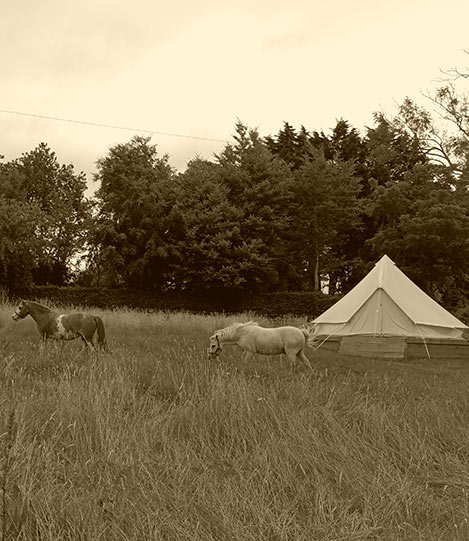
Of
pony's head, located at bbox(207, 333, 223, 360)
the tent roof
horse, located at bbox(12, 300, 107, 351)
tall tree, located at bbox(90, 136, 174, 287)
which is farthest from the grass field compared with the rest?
tall tree, located at bbox(90, 136, 174, 287)

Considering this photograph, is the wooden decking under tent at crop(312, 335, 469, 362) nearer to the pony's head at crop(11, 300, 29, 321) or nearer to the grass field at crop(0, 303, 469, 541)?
the pony's head at crop(11, 300, 29, 321)

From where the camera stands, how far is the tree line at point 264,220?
28344 mm

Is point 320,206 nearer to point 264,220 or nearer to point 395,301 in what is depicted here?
point 264,220

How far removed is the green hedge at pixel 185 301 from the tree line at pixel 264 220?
0.58 meters

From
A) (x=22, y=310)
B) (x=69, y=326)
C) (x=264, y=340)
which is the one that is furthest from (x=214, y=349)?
(x=22, y=310)

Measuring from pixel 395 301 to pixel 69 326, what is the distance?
8509 millimetres

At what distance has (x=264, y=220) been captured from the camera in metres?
31.2

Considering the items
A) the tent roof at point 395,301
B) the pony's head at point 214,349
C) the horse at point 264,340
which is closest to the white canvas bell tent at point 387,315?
the tent roof at point 395,301

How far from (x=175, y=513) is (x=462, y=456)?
2.52 m

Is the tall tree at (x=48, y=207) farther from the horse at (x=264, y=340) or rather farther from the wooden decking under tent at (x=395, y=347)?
the horse at (x=264, y=340)

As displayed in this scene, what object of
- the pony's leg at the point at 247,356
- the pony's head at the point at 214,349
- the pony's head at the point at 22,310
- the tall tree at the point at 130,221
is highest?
the tall tree at the point at 130,221

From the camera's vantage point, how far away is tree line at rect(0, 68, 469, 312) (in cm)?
2834

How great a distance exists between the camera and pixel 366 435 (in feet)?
17.1

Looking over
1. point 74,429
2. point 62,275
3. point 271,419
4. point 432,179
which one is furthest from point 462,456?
point 62,275
